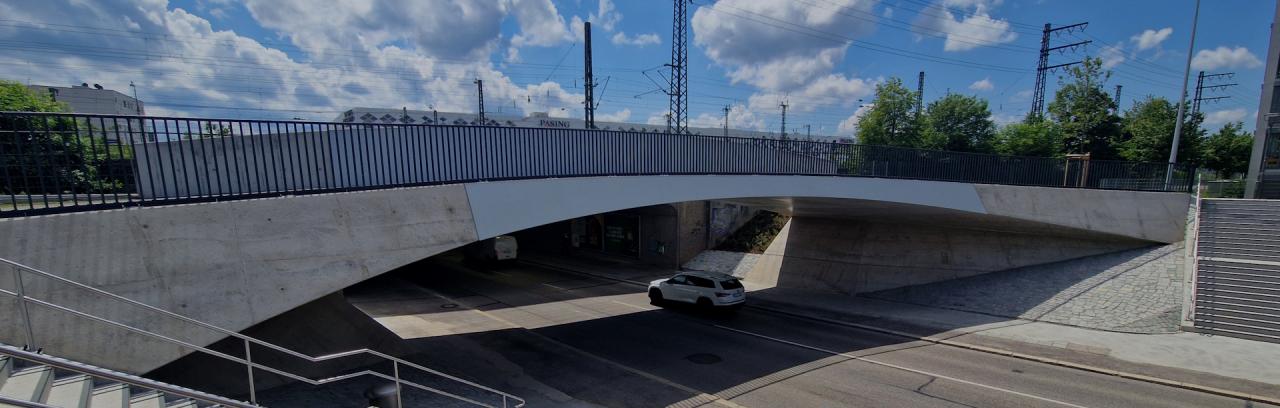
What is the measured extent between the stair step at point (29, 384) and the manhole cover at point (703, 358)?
425 inches

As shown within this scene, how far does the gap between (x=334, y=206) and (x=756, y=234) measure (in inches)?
979

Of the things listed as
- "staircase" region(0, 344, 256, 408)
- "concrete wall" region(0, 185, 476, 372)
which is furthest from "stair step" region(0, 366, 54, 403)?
"concrete wall" region(0, 185, 476, 372)

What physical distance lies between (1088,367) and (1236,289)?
7876 mm

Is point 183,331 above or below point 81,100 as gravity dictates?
below

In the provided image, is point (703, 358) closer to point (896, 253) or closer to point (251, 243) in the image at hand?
point (251, 243)

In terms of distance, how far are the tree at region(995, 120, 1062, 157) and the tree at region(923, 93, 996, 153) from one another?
1.08m

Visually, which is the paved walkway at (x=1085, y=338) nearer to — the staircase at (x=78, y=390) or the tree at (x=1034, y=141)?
the staircase at (x=78, y=390)

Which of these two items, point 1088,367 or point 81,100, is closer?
point 1088,367

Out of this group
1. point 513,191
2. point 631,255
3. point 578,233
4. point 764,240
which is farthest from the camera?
point 578,233

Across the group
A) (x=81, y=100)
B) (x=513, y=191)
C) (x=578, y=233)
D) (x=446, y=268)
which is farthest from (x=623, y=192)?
(x=81, y=100)

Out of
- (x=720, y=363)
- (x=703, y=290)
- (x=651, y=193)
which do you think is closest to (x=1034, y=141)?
(x=703, y=290)

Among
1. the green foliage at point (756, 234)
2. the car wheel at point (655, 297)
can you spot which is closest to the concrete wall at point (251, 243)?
the car wheel at point (655, 297)

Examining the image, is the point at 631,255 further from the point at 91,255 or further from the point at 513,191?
the point at 91,255

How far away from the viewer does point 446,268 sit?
29188mm
